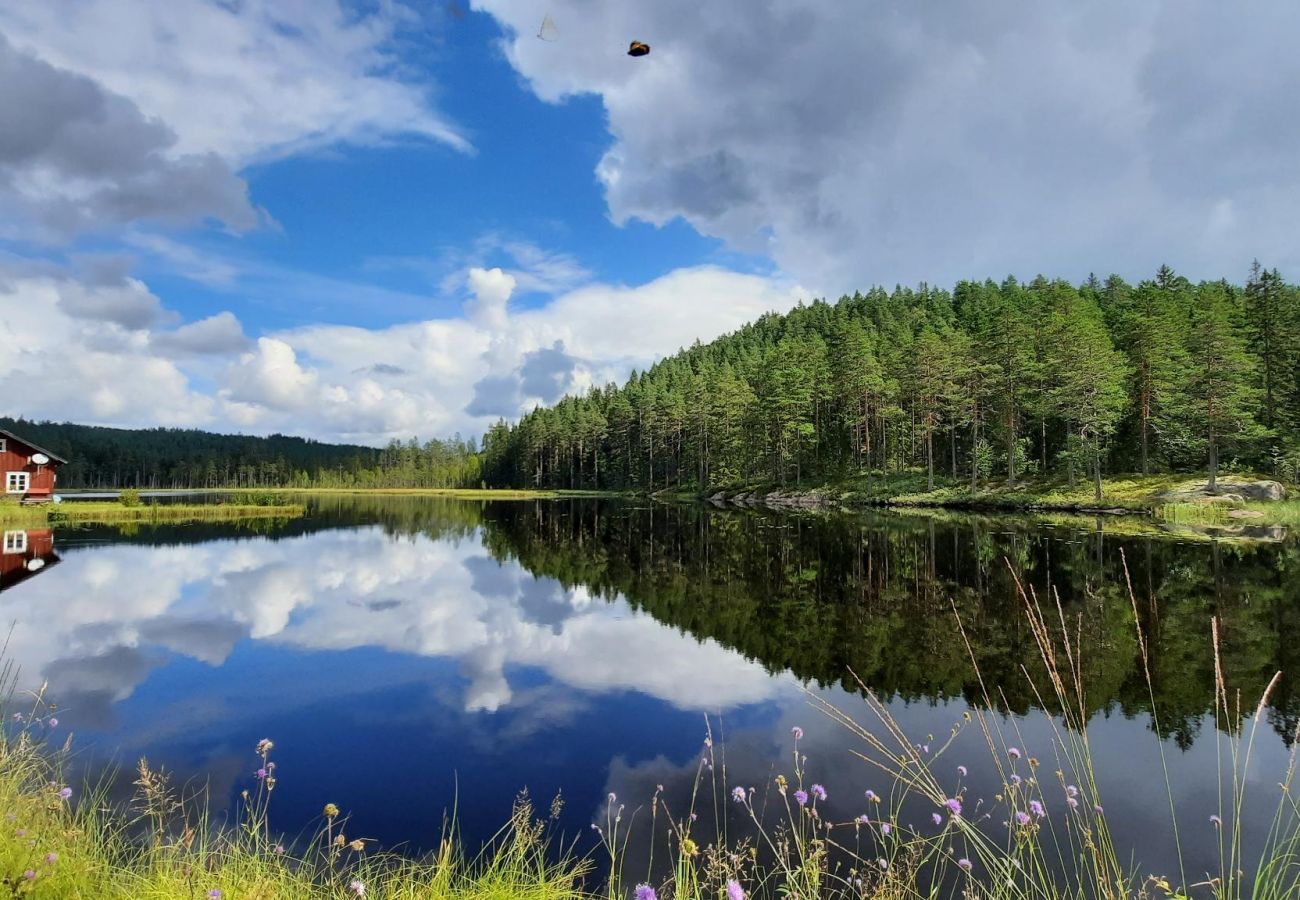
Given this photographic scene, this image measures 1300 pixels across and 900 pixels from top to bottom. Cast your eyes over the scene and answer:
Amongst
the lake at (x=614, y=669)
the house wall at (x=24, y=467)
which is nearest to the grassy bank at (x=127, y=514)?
the house wall at (x=24, y=467)

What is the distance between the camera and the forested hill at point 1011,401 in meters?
49.5

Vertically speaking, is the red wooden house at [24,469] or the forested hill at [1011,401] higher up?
the forested hill at [1011,401]

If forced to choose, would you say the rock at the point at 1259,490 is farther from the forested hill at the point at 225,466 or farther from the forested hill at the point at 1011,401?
the forested hill at the point at 225,466

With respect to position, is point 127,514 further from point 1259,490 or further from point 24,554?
point 1259,490

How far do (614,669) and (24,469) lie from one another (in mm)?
54570

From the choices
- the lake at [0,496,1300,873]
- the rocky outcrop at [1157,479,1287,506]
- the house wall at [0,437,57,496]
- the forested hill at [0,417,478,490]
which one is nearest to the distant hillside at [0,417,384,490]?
the forested hill at [0,417,478,490]

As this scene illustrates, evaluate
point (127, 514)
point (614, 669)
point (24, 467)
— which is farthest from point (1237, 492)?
point (24, 467)

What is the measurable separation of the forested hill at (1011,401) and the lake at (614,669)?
98.1 ft

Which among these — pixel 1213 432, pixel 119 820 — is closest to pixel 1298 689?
pixel 119 820

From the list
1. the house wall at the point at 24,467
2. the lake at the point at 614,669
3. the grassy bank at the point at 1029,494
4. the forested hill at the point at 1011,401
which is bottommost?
the lake at the point at 614,669

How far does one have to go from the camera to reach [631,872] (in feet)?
18.6

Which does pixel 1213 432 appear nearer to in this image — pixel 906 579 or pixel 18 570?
pixel 906 579

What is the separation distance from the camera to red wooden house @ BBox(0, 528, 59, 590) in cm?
2054

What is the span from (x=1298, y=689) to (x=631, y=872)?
1052 cm
